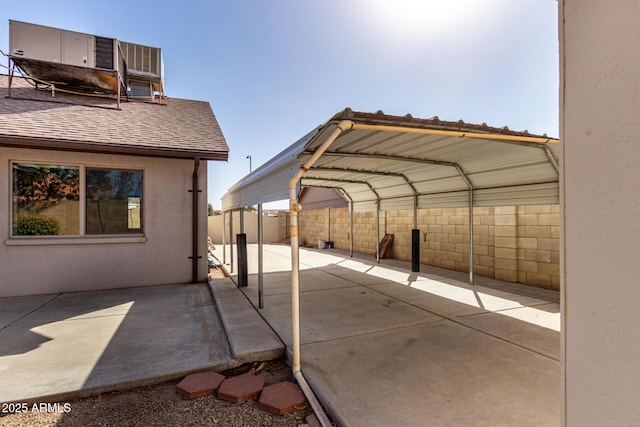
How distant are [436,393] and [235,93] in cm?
938

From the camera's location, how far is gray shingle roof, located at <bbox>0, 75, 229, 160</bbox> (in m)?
5.11

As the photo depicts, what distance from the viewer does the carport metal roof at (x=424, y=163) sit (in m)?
2.75

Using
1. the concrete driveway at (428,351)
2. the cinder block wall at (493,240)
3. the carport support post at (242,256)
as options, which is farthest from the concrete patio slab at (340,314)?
the cinder block wall at (493,240)

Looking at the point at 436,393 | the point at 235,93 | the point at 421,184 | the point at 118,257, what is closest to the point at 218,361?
the point at 436,393

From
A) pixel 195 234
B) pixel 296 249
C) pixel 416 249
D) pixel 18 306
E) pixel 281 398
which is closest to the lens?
pixel 281 398

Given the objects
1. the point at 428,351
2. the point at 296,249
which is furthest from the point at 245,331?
the point at 428,351

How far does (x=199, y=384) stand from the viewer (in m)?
2.56

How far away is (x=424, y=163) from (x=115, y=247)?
5977 millimetres

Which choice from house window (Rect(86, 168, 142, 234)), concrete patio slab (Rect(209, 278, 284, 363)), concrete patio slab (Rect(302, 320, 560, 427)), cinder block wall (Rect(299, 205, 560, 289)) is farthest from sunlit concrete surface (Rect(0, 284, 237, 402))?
cinder block wall (Rect(299, 205, 560, 289))

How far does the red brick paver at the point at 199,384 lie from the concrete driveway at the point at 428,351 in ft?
2.51

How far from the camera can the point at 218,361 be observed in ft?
9.53

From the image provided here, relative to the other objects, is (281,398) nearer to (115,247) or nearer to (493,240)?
(115,247)
